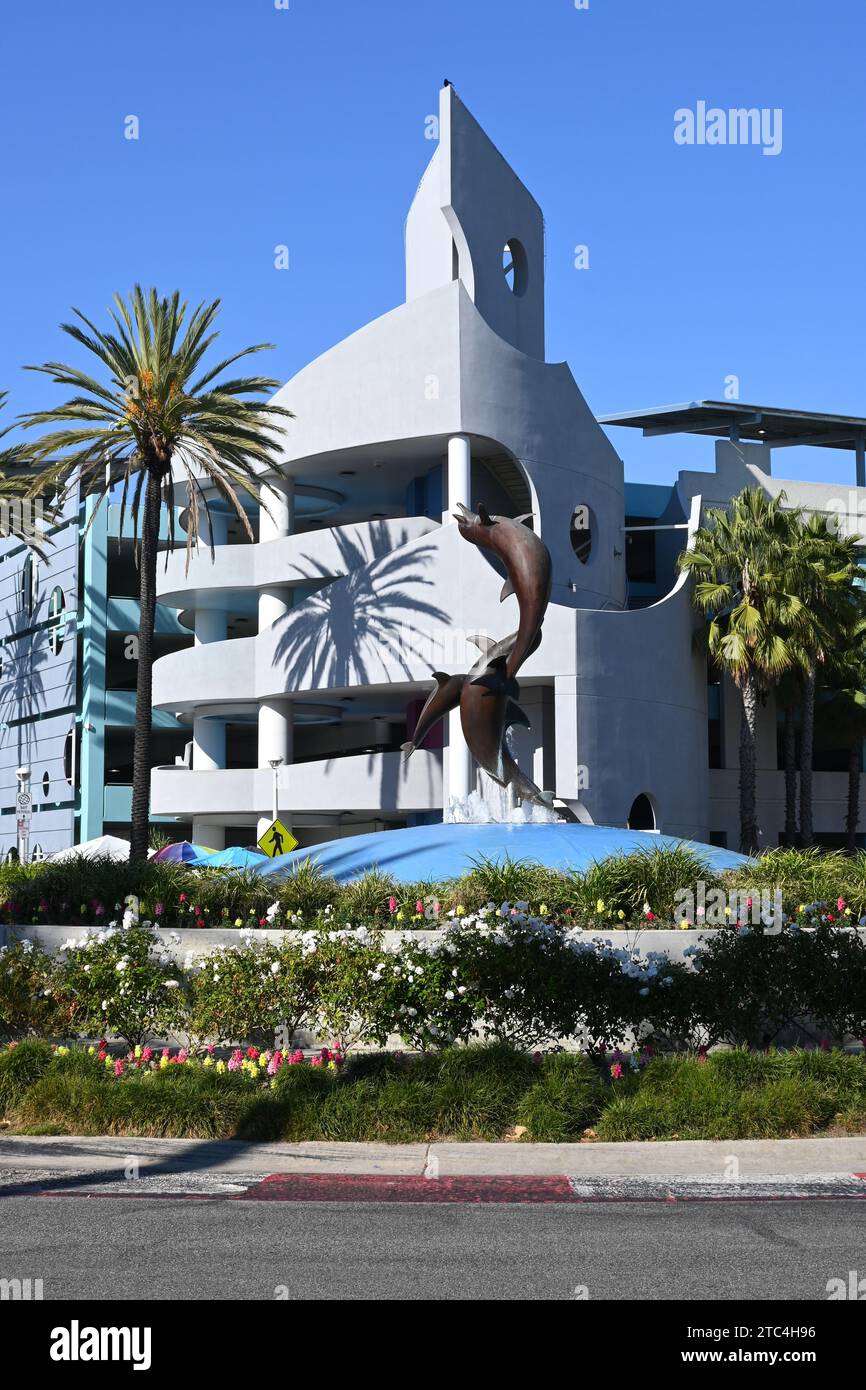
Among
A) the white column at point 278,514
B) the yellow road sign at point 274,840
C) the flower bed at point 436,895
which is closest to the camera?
the flower bed at point 436,895

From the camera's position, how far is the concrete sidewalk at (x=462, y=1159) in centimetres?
1024

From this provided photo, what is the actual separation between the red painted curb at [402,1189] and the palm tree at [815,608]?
3332cm

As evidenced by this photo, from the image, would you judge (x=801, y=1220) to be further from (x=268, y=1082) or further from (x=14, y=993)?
(x=14, y=993)

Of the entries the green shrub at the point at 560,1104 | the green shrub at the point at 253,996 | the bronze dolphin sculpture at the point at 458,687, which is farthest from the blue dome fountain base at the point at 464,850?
the green shrub at the point at 560,1104

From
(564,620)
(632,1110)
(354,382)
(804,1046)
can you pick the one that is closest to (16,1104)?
(632,1110)

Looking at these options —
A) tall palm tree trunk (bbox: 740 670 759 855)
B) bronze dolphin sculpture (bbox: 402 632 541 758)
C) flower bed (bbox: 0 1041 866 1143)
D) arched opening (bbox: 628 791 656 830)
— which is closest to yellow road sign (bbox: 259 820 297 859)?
bronze dolphin sculpture (bbox: 402 632 541 758)

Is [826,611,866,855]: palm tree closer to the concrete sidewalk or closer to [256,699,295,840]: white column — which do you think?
[256,699,295,840]: white column

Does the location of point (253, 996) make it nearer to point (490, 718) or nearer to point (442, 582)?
point (490, 718)

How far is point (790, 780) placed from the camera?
4512cm

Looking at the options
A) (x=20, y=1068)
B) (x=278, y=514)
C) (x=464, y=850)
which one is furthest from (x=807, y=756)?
(x=20, y=1068)

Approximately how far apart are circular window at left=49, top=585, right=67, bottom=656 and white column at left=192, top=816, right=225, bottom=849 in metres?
13.7

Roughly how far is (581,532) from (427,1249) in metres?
36.1

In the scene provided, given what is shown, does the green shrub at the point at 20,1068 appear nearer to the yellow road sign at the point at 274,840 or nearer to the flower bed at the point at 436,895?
the flower bed at the point at 436,895
